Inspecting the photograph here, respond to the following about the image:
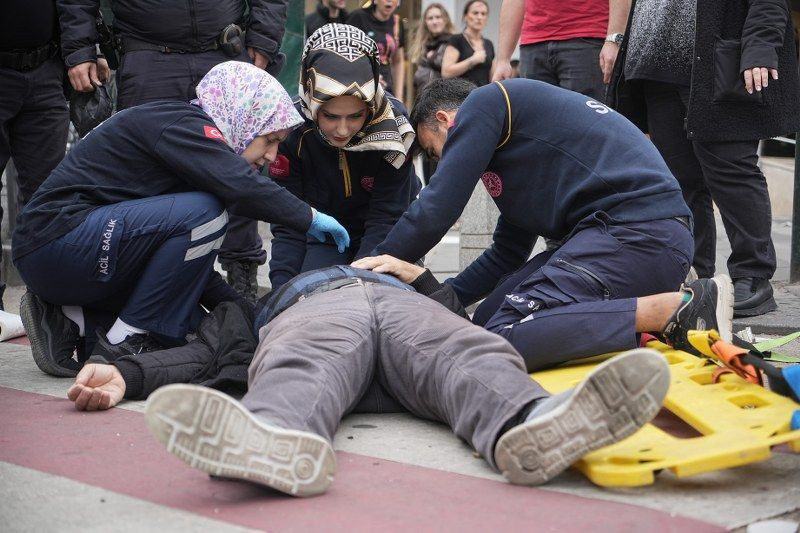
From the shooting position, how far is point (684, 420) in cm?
241

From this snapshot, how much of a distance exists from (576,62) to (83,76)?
219cm

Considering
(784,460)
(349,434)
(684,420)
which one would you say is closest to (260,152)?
(349,434)

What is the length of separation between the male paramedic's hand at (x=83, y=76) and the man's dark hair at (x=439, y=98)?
4.63 ft

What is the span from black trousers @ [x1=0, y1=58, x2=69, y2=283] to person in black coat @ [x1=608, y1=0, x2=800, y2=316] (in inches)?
92.8

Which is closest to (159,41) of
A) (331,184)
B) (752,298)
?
(331,184)

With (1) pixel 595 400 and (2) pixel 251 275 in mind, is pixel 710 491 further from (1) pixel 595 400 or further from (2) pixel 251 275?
(2) pixel 251 275

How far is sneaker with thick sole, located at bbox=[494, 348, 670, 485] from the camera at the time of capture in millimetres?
1916

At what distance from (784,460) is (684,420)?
256 mm

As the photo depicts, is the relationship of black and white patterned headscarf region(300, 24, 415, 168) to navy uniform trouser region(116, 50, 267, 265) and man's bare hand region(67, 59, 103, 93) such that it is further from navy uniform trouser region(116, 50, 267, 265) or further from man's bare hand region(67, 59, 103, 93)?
man's bare hand region(67, 59, 103, 93)

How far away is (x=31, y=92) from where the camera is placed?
418 centimetres

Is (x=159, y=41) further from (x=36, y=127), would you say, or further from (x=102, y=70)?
(x=36, y=127)

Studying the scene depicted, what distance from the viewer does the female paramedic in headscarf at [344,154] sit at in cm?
368

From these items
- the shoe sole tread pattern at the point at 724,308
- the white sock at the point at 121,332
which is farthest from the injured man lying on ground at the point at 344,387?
the shoe sole tread pattern at the point at 724,308

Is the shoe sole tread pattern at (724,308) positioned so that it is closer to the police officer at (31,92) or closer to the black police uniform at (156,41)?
the black police uniform at (156,41)
